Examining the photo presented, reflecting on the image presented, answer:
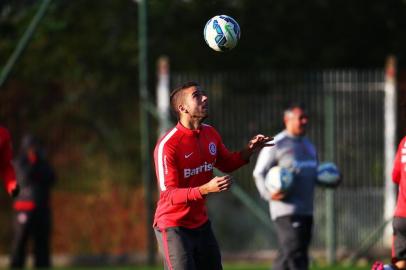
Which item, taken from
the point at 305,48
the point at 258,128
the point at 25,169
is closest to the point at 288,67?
the point at 305,48

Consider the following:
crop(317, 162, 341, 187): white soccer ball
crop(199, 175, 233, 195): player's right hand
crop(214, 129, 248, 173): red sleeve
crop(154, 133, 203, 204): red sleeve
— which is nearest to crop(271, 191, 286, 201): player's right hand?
crop(317, 162, 341, 187): white soccer ball

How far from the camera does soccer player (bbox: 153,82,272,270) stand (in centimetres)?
897

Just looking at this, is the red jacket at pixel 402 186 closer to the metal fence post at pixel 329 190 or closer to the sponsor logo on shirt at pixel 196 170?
the sponsor logo on shirt at pixel 196 170

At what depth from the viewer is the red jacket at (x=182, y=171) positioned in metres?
8.97

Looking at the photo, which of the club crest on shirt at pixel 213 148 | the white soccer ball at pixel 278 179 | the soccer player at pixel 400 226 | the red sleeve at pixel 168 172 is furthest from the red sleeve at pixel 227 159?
the white soccer ball at pixel 278 179

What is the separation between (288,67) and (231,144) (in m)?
4.11

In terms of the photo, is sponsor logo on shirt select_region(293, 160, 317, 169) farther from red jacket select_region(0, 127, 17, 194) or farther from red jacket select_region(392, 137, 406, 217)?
red jacket select_region(0, 127, 17, 194)

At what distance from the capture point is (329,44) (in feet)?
72.1

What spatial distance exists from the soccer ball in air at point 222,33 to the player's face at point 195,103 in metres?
1.26

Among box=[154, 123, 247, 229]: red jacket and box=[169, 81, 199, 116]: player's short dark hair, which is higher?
box=[169, 81, 199, 116]: player's short dark hair

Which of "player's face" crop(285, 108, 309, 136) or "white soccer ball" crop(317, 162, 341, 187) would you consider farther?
"white soccer ball" crop(317, 162, 341, 187)

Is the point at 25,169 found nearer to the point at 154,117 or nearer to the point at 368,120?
the point at 154,117

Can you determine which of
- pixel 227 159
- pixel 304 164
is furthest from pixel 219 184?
pixel 304 164

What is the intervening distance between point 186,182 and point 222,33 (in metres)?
1.80
